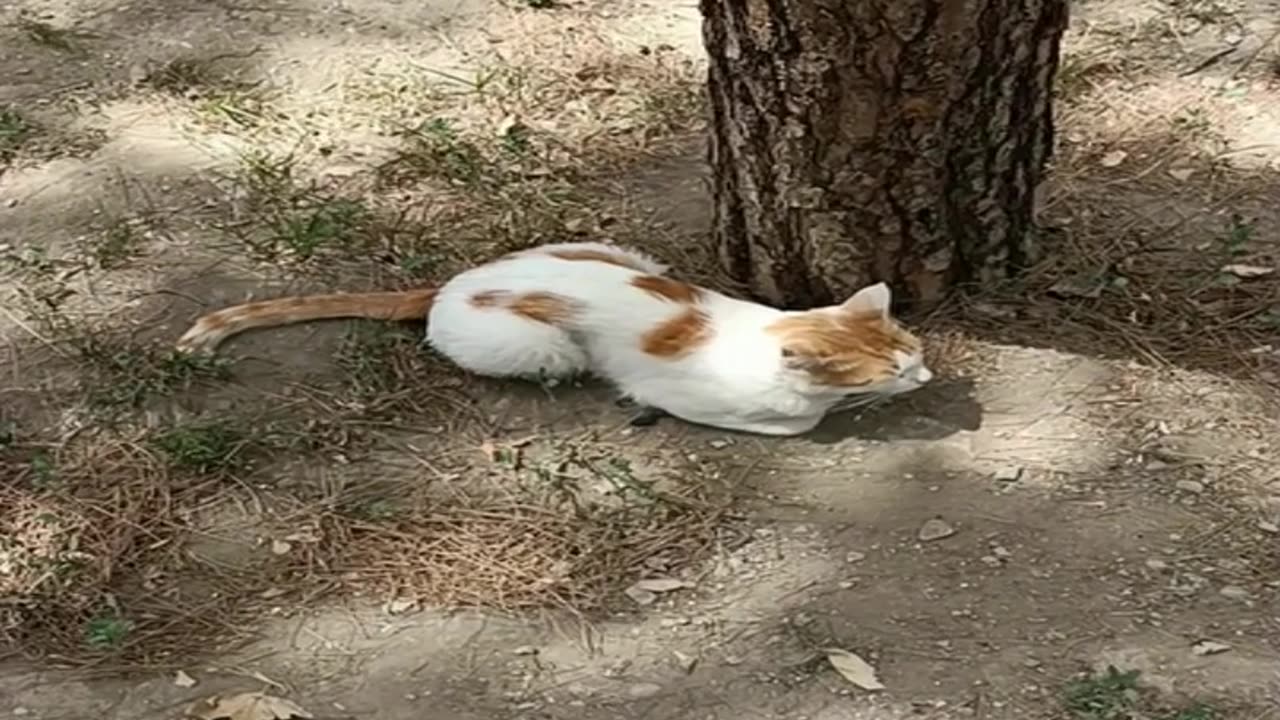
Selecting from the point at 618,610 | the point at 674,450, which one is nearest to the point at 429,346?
the point at 674,450

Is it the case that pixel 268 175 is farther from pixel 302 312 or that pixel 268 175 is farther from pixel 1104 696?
pixel 1104 696

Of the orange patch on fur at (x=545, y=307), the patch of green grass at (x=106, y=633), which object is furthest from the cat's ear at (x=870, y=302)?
the patch of green grass at (x=106, y=633)

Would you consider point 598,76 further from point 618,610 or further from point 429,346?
point 618,610

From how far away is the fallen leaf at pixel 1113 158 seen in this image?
3955 millimetres

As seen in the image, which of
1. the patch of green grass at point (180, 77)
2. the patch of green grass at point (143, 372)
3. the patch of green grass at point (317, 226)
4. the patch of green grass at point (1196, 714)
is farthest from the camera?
the patch of green grass at point (180, 77)

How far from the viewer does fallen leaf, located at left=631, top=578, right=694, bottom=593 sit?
2844 millimetres

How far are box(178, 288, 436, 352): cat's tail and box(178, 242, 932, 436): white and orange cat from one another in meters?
0.10

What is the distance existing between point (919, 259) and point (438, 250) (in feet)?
3.29

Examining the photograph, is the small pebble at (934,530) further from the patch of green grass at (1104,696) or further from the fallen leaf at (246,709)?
the fallen leaf at (246,709)

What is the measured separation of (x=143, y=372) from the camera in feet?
10.9

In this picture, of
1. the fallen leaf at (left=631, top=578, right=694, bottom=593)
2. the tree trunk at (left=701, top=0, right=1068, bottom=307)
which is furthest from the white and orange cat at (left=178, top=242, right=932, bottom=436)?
the fallen leaf at (left=631, top=578, right=694, bottom=593)

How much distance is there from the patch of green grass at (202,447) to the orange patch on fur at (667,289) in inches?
29.7

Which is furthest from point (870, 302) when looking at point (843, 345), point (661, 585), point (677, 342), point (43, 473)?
point (43, 473)

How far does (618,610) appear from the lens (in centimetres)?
281
